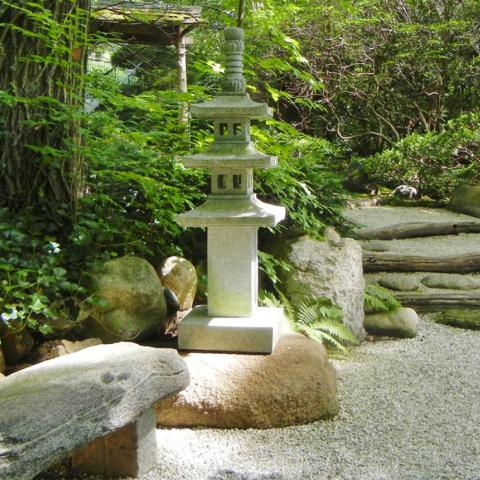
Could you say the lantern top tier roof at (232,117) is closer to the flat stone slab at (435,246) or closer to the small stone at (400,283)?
the small stone at (400,283)

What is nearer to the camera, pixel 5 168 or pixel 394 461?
pixel 394 461

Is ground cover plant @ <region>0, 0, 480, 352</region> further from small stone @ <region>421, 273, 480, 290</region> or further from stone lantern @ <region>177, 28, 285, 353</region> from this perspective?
small stone @ <region>421, 273, 480, 290</region>

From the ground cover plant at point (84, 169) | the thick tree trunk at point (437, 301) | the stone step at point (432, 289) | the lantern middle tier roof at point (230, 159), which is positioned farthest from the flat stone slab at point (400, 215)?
the lantern middle tier roof at point (230, 159)

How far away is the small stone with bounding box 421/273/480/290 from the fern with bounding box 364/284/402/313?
0.90m

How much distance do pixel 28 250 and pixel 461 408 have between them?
2799 millimetres

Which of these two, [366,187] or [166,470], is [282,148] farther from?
[366,187]

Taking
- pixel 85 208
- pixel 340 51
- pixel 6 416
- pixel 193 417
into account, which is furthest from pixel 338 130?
pixel 6 416

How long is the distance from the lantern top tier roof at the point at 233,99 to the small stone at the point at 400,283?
300 centimetres

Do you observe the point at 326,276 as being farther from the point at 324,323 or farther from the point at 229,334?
the point at 229,334

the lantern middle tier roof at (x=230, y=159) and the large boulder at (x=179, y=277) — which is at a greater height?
the lantern middle tier roof at (x=230, y=159)

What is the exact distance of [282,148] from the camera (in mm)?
4879

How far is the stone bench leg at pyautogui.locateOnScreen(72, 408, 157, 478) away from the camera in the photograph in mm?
2801

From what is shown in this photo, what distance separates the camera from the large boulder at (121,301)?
388 cm

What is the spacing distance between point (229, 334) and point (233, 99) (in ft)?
4.68
